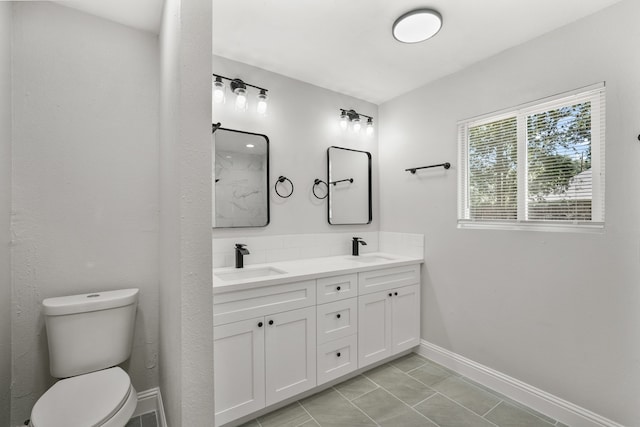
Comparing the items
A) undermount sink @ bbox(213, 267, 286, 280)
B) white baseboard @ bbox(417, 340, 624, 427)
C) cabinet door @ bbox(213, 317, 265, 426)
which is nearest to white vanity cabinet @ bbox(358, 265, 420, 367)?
white baseboard @ bbox(417, 340, 624, 427)

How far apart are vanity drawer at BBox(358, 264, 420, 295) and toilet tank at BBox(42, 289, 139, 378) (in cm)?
153

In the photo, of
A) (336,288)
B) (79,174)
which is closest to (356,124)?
(336,288)

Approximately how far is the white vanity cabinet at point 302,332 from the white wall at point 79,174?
2.03 ft

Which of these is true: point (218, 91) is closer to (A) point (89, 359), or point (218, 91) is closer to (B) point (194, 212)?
(B) point (194, 212)

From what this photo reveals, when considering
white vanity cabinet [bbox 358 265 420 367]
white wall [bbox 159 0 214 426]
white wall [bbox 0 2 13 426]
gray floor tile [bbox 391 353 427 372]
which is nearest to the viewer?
white wall [bbox 159 0 214 426]

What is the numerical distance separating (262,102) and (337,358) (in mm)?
2008

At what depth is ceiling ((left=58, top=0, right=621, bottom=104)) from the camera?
5.46ft

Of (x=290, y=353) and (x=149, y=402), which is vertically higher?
(x=290, y=353)

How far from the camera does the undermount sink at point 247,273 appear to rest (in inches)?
79.9

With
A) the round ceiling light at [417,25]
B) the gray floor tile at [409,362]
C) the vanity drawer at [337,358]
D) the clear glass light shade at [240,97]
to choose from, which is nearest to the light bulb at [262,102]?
Answer: the clear glass light shade at [240,97]

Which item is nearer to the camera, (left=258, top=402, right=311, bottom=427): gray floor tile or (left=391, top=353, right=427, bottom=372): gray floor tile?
(left=258, top=402, right=311, bottom=427): gray floor tile

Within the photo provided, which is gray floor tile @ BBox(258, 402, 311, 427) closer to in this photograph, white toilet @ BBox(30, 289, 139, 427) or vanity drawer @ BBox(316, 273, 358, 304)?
vanity drawer @ BBox(316, 273, 358, 304)

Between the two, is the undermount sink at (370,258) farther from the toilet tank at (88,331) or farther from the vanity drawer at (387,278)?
the toilet tank at (88,331)

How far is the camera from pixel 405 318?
252 centimetres
